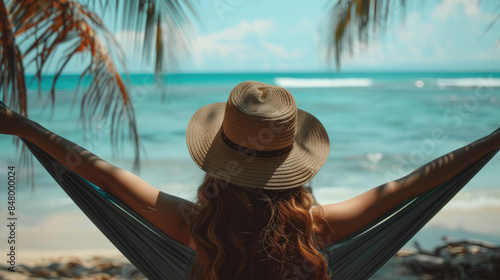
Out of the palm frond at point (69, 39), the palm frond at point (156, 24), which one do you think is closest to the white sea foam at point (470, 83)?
the palm frond at point (69, 39)

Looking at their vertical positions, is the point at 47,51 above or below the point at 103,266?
above

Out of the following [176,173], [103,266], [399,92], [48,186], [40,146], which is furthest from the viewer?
[399,92]

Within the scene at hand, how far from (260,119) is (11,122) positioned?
1.87 feet

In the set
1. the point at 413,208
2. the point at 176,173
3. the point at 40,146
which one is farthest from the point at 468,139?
the point at 40,146

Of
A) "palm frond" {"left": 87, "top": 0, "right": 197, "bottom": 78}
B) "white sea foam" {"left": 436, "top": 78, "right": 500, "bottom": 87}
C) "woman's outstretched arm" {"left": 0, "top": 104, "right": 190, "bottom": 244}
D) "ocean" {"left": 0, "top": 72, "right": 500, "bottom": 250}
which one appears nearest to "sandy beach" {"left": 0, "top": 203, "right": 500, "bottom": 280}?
"ocean" {"left": 0, "top": 72, "right": 500, "bottom": 250}

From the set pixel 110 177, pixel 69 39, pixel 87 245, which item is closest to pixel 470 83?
pixel 87 245

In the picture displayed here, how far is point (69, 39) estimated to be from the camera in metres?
2.01

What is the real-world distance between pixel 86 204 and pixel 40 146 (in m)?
0.22

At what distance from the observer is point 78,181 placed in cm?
112

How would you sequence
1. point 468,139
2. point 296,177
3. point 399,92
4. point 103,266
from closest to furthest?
point 296,177
point 103,266
point 468,139
point 399,92

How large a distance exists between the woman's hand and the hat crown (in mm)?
469

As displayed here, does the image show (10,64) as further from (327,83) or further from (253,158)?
(327,83)

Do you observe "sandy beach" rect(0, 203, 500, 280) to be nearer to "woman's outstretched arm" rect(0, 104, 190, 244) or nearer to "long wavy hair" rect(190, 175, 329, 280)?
"woman's outstretched arm" rect(0, 104, 190, 244)

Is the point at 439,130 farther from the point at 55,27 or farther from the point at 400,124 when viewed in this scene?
the point at 55,27
